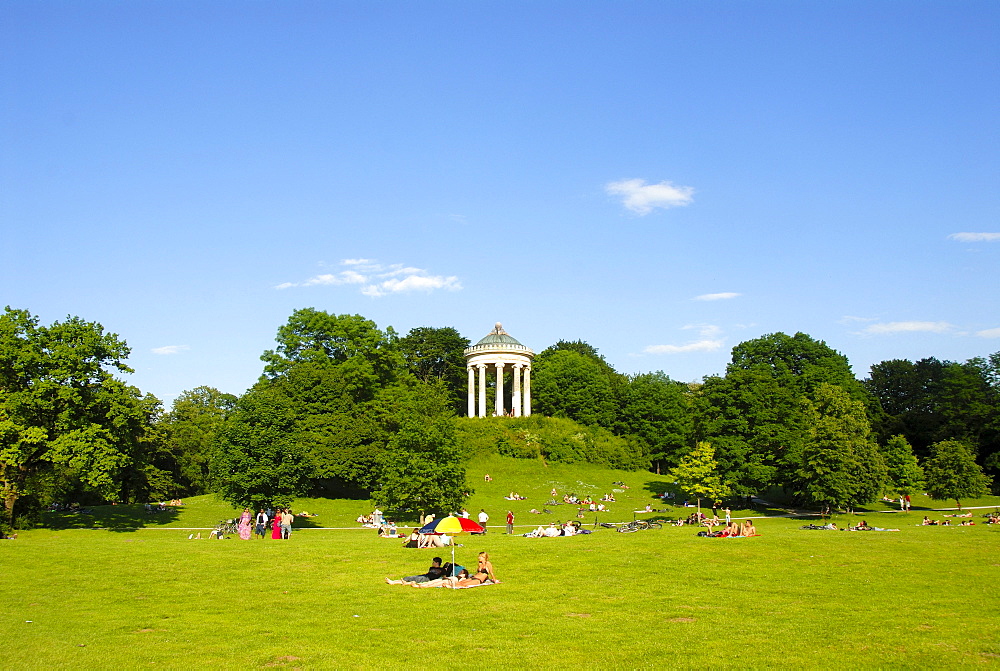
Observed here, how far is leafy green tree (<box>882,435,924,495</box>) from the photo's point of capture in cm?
5706

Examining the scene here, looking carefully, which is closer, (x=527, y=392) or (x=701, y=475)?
(x=701, y=475)

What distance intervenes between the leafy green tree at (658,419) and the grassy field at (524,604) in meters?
47.9

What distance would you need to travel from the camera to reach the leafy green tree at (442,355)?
103 metres

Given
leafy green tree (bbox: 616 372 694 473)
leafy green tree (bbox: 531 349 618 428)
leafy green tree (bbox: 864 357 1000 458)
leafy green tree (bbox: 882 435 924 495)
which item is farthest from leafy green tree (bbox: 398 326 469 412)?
leafy green tree (bbox: 882 435 924 495)

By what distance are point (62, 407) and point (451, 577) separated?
2965cm

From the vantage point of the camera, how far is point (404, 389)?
69562mm

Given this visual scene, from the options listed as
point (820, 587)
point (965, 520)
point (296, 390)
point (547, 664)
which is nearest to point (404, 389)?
point (296, 390)

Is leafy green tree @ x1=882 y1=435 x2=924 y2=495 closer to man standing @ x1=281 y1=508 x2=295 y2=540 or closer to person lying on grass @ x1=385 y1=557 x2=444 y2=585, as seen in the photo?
man standing @ x1=281 y1=508 x2=295 y2=540

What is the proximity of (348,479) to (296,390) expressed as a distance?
9.49 m

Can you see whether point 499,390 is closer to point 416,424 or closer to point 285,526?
point 416,424

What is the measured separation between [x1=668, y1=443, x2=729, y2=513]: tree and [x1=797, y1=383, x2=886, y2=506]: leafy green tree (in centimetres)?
539

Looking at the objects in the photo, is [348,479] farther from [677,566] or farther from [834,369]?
[834,369]

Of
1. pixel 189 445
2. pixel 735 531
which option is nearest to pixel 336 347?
pixel 189 445

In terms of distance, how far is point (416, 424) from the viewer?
46.6 m
